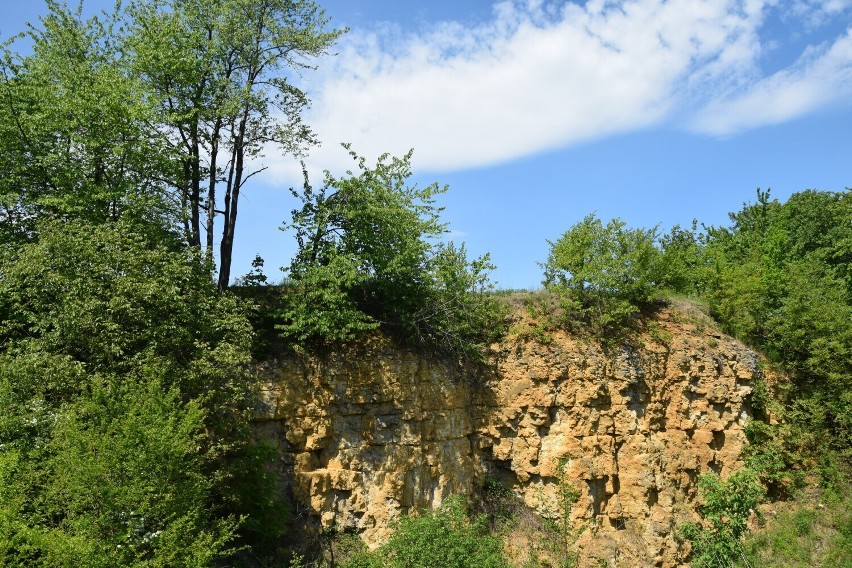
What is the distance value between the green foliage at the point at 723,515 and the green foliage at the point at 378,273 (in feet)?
25.2

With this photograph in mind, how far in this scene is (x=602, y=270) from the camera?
1798cm

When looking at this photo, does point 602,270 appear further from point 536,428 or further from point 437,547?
point 437,547

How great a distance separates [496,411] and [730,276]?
8.96 meters

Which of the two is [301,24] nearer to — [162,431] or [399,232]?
[399,232]

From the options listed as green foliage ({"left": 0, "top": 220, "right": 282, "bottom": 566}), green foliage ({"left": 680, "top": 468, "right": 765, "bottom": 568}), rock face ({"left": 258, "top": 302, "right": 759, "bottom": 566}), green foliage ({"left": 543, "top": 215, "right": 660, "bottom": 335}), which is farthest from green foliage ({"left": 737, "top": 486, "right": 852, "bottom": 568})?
green foliage ({"left": 0, "top": 220, "right": 282, "bottom": 566})

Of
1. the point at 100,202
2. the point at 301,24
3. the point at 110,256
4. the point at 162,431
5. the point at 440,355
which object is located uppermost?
the point at 301,24

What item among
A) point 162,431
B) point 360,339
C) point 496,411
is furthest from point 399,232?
point 162,431

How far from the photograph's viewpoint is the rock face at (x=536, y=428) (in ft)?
49.4

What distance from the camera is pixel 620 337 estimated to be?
18344 mm

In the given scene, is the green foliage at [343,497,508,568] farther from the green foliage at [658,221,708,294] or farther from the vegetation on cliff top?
the green foliage at [658,221,708,294]

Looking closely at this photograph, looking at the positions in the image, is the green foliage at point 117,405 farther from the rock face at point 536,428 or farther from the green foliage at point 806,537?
the green foliage at point 806,537

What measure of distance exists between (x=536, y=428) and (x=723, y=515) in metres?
5.78

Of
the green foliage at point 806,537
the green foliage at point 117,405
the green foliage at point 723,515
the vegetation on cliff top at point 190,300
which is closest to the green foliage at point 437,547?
the vegetation on cliff top at point 190,300

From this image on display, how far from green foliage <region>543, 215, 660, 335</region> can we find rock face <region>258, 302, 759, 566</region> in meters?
0.99
